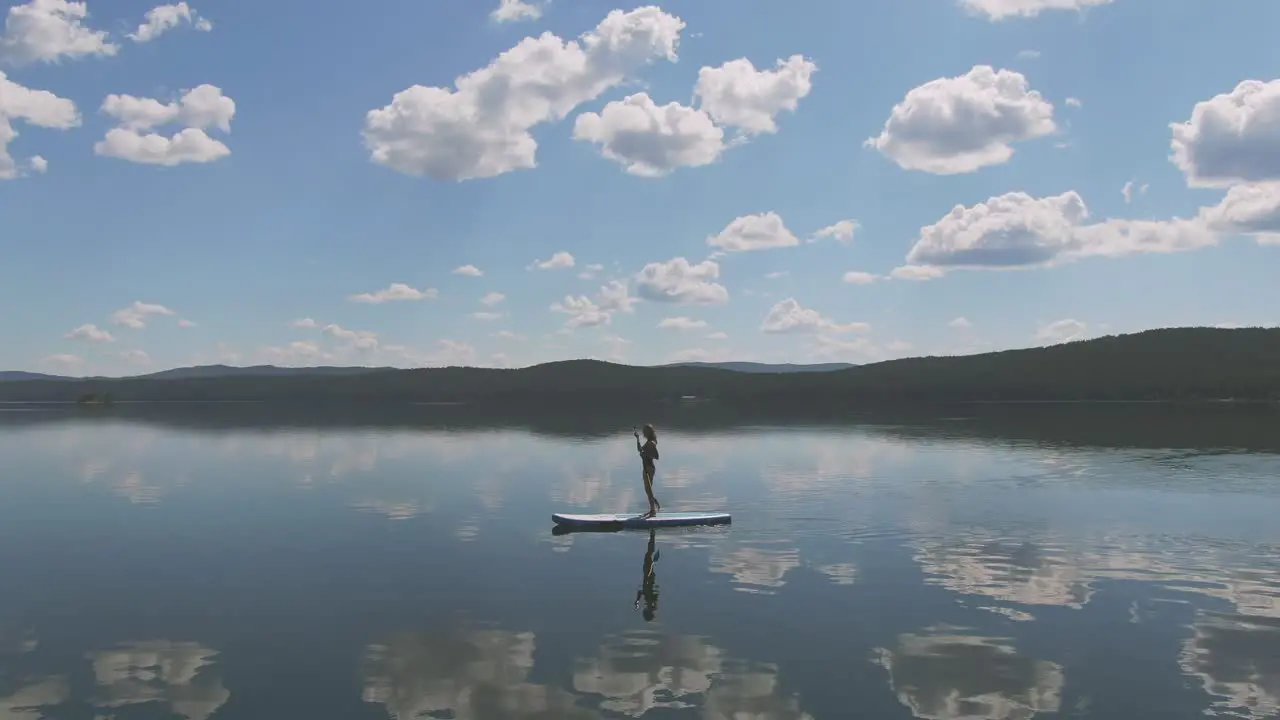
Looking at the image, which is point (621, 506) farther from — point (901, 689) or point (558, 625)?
point (901, 689)

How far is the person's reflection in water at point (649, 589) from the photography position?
21766mm

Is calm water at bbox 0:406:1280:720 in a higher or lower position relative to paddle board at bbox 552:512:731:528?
lower

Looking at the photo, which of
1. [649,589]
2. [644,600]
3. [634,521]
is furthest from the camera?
[634,521]

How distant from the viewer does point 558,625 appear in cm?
2053

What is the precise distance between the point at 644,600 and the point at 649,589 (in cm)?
127

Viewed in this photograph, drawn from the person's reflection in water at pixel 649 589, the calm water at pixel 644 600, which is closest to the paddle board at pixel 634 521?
the calm water at pixel 644 600

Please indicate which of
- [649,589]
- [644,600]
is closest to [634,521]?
[649,589]

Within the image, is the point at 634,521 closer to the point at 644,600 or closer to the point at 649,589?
the point at 649,589

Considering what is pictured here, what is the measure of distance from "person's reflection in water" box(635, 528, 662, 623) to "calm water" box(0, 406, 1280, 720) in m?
0.19

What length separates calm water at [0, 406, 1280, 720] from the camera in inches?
627

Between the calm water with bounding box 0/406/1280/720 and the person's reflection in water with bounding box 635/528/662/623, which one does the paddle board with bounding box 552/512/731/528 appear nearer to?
the calm water with bounding box 0/406/1280/720

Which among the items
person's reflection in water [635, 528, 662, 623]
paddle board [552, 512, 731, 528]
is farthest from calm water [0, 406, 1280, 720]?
paddle board [552, 512, 731, 528]

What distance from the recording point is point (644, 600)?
22.9 metres

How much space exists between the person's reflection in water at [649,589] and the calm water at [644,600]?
19 centimetres
